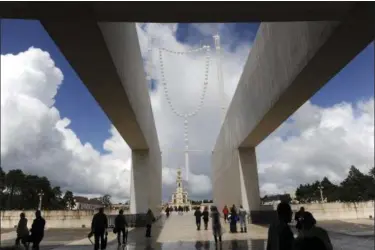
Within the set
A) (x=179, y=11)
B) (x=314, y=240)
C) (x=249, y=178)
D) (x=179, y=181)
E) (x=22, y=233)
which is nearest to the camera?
(x=314, y=240)

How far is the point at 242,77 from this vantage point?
62.4 feet

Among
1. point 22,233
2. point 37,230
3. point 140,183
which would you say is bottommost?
point 22,233

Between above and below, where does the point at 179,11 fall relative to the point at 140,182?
above

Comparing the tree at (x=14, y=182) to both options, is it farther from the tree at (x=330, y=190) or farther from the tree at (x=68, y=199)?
the tree at (x=330, y=190)

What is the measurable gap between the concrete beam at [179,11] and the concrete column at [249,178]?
16.4 metres

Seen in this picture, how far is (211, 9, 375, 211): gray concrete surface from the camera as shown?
799 centimetres

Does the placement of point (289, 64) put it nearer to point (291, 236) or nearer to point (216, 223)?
point (216, 223)

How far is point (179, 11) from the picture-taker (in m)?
Answer: 6.62

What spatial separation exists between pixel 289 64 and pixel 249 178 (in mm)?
12944

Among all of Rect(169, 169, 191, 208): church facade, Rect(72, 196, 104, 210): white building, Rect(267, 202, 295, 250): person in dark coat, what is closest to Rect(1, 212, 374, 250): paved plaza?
Rect(267, 202, 295, 250): person in dark coat

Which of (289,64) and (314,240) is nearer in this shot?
(314,240)

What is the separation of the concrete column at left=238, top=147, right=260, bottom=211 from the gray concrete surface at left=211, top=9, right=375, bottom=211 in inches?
91.1

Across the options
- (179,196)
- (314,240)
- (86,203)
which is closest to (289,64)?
(314,240)

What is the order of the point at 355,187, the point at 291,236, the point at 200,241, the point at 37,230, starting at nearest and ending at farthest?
the point at 291,236 < the point at 37,230 < the point at 200,241 < the point at 355,187
